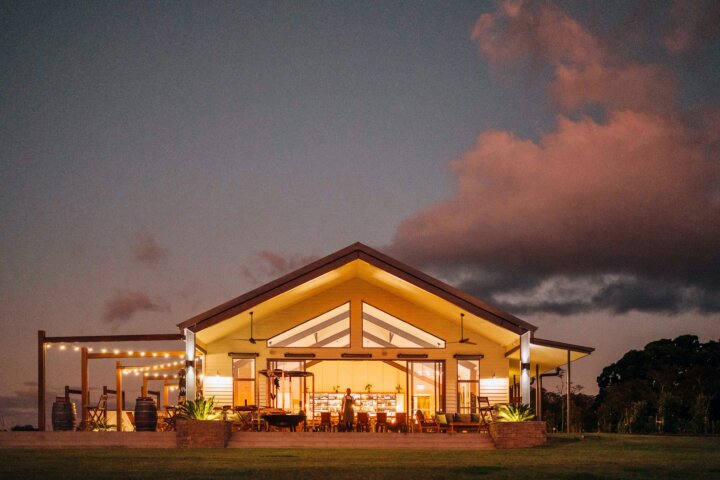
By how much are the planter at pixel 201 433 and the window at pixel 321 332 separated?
6.32 meters

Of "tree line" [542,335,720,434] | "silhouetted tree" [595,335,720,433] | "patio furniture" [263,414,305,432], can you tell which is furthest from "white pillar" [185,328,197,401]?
"silhouetted tree" [595,335,720,433]

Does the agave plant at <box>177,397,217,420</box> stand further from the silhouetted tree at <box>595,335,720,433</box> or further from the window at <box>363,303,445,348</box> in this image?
the silhouetted tree at <box>595,335,720,433</box>

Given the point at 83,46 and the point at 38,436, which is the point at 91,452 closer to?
the point at 38,436

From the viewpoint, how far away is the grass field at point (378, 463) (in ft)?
40.0

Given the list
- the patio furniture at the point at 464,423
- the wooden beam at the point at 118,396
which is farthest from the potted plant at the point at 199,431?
the patio furniture at the point at 464,423

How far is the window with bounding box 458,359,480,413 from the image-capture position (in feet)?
80.1

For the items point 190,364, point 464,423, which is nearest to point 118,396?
point 190,364

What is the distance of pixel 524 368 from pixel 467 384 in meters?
4.19

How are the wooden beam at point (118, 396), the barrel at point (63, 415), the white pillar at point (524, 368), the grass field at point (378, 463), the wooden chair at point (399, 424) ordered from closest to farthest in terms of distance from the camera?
the grass field at point (378, 463) → the white pillar at point (524, 368) → the barrel at point (63, 415) → the wooden chair at point (399, 424) → the wooden beam at point (118, 396)

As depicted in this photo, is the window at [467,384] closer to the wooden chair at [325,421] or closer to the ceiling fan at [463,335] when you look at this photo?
the ceiling fan at [463,335]

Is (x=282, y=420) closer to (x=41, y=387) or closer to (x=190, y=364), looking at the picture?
(x=190, y=364)

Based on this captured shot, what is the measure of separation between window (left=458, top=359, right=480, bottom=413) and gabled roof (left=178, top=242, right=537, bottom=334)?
381 cm

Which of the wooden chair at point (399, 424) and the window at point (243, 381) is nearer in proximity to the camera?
the wooden chair at point (399, 424)

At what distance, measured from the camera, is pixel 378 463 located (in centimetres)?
1391
